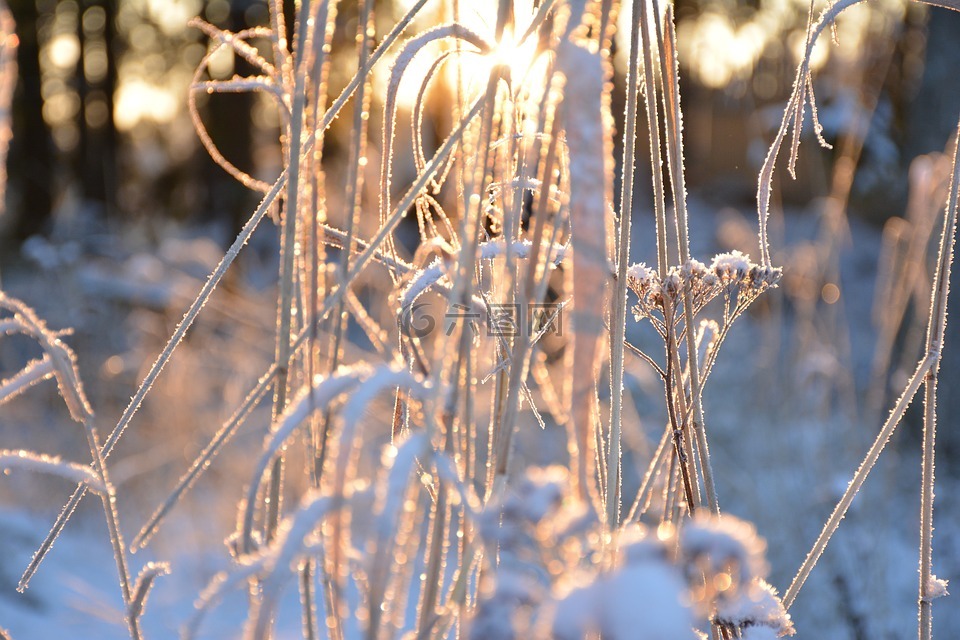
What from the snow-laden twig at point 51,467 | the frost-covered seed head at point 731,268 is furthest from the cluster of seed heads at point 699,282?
the snow-laden twig at point 51,467

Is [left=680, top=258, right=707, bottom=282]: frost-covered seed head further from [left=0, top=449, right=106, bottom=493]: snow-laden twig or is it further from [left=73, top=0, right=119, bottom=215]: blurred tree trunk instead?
[left=73, top=0, right=119, bottom=215]: blurred tree trunk

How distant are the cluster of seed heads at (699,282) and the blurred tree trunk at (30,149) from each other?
9.22 meters

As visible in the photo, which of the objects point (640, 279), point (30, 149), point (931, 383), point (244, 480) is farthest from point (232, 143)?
point (931, 383)

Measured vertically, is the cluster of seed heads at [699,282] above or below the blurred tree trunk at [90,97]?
below

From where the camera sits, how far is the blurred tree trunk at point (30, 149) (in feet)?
29.3

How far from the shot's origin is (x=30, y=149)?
9.35 metres

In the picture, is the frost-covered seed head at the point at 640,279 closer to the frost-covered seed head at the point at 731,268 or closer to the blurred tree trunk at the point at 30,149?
the frost-covered seed head at the point at 731,268

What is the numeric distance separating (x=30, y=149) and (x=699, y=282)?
10169mm

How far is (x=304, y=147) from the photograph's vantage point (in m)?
0.59

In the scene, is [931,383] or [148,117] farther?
[148,117]

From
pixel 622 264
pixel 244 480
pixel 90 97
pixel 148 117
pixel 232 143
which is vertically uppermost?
pixel 148 117

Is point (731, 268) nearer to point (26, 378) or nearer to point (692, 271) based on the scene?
point (692, 271)

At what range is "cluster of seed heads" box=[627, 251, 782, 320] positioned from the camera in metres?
0.73

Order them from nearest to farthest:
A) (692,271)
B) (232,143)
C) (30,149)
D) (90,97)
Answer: (692,271) → (30,149) → (232,143) → (90,97)
